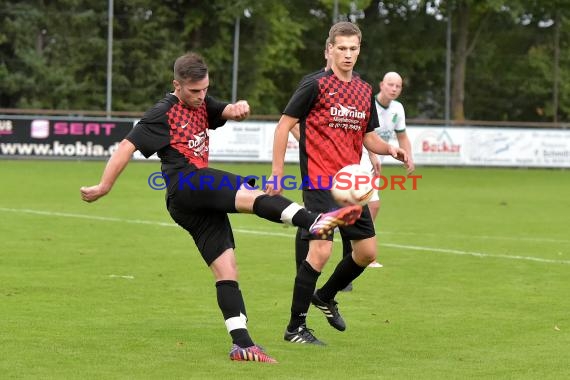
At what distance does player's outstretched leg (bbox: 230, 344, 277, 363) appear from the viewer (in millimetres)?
7176

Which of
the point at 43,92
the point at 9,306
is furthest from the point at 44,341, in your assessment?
the point at 43,92

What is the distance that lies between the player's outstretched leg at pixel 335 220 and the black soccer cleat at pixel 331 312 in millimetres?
1619

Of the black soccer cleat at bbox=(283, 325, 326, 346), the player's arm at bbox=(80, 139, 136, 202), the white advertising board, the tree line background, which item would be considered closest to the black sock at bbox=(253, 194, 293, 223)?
the player's arm at bbox=(80, 139, 136, 202)

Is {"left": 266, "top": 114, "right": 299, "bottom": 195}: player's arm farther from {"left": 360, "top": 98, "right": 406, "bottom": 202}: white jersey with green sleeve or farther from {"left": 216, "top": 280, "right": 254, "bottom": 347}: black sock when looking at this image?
{"left": 360, "top": 98, "right": 406, "bottom": 202}: white jersey with green sleeve

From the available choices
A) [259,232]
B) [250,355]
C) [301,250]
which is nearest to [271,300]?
[301,250]

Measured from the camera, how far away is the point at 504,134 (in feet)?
112

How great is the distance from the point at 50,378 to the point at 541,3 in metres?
40.5

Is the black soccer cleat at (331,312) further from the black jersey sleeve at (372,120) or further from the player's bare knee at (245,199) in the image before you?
the player's bare knee at (245,199)

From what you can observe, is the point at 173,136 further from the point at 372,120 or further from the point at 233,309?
the point at 372,120

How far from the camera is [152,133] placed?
726 cm

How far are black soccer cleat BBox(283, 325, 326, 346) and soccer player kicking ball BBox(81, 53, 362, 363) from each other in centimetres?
60

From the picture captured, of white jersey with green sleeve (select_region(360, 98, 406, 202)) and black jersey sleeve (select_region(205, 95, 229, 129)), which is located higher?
black jersey sleeve (select_region(205, 95, 229, 129))

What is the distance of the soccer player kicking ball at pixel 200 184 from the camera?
7.11m

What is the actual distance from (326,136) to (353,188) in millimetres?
1120
